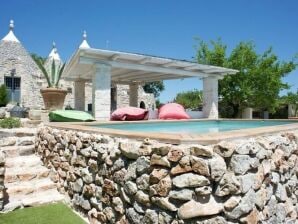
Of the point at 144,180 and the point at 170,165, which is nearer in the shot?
the point at 170,165

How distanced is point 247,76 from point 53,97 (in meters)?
15.4

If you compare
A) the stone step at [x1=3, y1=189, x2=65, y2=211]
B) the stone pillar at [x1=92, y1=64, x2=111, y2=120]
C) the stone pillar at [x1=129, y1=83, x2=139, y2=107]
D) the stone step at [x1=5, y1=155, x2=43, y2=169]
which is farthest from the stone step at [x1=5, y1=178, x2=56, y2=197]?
the stone pillar at [x1=129, y1=83, x2=139, y2=107]

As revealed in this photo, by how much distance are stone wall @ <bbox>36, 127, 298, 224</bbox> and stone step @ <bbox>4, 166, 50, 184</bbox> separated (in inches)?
65.8

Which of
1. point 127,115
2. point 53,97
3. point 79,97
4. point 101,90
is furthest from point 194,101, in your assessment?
point 53,97

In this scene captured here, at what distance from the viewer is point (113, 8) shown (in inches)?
611

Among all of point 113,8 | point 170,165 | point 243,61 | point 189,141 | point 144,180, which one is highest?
point 113,8

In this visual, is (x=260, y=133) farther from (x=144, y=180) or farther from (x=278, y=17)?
(x=278, y=17)

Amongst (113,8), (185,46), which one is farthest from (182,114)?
(185,46)

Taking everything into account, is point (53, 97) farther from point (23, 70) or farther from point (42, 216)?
point (23, 70)

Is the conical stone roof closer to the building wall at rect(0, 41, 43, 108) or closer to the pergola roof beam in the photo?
the building wall at rect(0, 41, 43, 108)

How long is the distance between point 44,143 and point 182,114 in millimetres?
7477

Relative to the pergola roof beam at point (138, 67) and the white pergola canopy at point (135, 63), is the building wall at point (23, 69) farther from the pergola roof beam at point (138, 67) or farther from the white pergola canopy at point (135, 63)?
the pergola roof beam at point (138, 67)

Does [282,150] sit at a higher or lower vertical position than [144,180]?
higher

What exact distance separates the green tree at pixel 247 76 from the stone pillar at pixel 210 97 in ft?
19.7
